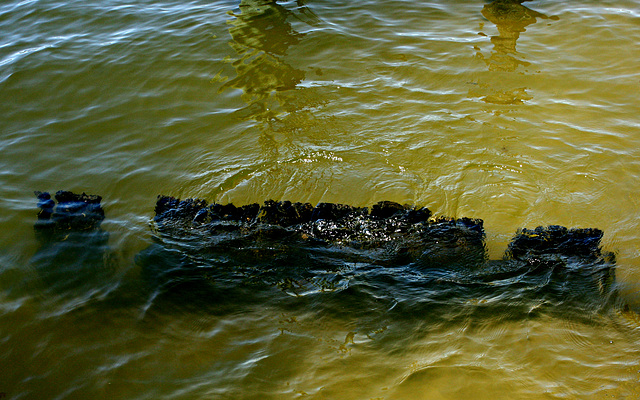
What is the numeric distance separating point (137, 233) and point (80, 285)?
83 cm

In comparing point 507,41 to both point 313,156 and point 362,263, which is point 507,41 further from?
point 362,263

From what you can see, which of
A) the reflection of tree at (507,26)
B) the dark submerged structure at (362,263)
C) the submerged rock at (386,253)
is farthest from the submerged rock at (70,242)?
the reflection of tree at (507,26)

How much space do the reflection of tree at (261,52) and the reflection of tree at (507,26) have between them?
3.30 metres

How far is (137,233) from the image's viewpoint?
17.5 ft

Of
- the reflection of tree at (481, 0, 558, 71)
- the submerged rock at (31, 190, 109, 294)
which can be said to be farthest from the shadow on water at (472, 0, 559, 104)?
the submerged rock at (31, 190, 109, 294)

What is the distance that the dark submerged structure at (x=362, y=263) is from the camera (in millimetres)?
4094

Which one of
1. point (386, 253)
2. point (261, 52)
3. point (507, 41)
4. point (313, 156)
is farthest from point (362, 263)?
point (507, 41)

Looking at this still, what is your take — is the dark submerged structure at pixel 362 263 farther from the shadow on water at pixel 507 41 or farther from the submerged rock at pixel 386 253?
the shadow on water at pixel 507 41

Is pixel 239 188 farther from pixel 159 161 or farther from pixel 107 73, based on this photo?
pixel 107 73

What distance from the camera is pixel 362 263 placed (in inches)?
178

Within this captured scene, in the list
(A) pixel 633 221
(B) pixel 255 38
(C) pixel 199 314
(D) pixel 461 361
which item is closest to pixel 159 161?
(C) pixel 199 314

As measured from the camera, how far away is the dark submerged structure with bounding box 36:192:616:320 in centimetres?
409

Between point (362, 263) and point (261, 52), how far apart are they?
17.1ft

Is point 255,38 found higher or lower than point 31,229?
higher
